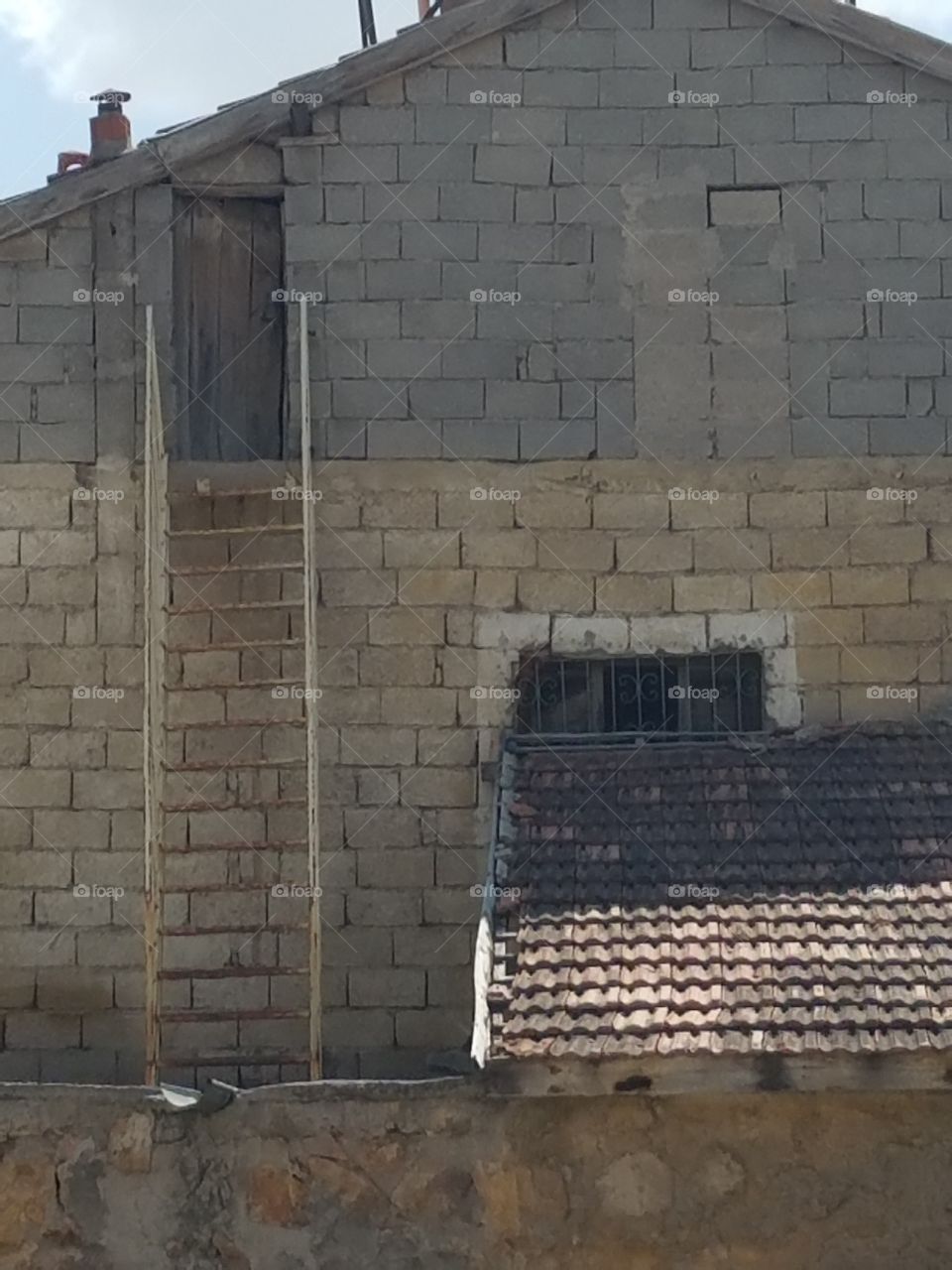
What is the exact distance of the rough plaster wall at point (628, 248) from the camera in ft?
31.1

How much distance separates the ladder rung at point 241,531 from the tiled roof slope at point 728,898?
1.65 m

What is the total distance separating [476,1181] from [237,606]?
3.31 m

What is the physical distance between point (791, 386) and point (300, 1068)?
435 centimetres

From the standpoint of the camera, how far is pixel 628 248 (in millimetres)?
9531

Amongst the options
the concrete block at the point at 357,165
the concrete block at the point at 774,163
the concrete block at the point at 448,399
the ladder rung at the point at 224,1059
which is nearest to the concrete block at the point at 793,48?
the concrete block at the point at 774,163

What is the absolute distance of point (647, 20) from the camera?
31.6 feet

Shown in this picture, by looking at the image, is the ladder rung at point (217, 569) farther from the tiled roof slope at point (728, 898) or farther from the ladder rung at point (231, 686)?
the tiled roof slope at point (728, 898)

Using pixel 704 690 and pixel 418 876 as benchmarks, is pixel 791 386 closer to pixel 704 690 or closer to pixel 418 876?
pixel 704 690

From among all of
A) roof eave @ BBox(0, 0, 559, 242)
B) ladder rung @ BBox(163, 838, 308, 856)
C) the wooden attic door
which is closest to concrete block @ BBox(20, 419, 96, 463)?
the wooden attic door

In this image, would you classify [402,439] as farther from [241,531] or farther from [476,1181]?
[476,1181]

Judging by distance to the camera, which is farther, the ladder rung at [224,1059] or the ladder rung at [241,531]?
the ladder rung at [241,531]

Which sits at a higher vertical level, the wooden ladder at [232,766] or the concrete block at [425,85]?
the concrete block at [425,85]

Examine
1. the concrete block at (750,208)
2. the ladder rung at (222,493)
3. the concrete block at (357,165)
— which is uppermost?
the concrete block at (357,165)

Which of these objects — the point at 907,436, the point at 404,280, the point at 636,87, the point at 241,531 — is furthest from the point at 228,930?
the point at 636,87
